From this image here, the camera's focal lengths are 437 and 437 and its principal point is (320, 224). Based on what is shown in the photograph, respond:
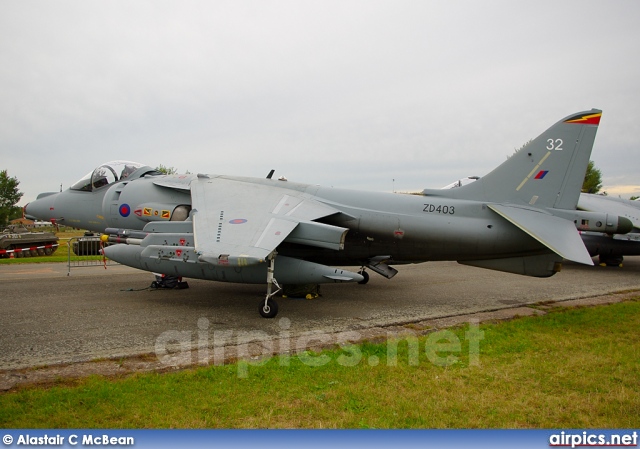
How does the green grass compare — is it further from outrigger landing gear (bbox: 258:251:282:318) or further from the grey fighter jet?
the grey fighter jet

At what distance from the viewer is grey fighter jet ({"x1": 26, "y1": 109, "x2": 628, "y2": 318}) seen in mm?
8336

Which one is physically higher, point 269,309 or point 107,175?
point 107,175

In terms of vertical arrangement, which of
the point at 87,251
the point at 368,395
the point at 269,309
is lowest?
the point at 368,395

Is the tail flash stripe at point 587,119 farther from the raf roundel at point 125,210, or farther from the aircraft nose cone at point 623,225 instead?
the raf roundel at point 125,210

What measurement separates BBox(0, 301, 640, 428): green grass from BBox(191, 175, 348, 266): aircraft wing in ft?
7.96

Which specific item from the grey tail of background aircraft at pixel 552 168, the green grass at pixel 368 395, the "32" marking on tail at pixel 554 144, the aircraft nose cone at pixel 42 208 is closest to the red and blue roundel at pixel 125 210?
the aircraft nose cone at pixel 42 208

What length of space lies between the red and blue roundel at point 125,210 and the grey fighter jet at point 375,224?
677 millimetres

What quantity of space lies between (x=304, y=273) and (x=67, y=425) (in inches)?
202

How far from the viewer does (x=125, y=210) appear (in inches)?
441

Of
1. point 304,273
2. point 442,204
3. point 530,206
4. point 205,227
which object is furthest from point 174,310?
point 530,206

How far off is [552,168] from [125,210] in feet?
33.0

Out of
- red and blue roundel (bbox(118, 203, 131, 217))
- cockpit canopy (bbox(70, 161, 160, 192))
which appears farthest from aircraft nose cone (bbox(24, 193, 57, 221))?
red and blue roundel (bbox(118, 203, 131, 217))

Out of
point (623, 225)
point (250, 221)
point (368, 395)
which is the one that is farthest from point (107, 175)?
point (623, 225)

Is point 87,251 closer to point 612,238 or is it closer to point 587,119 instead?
point 587,119
